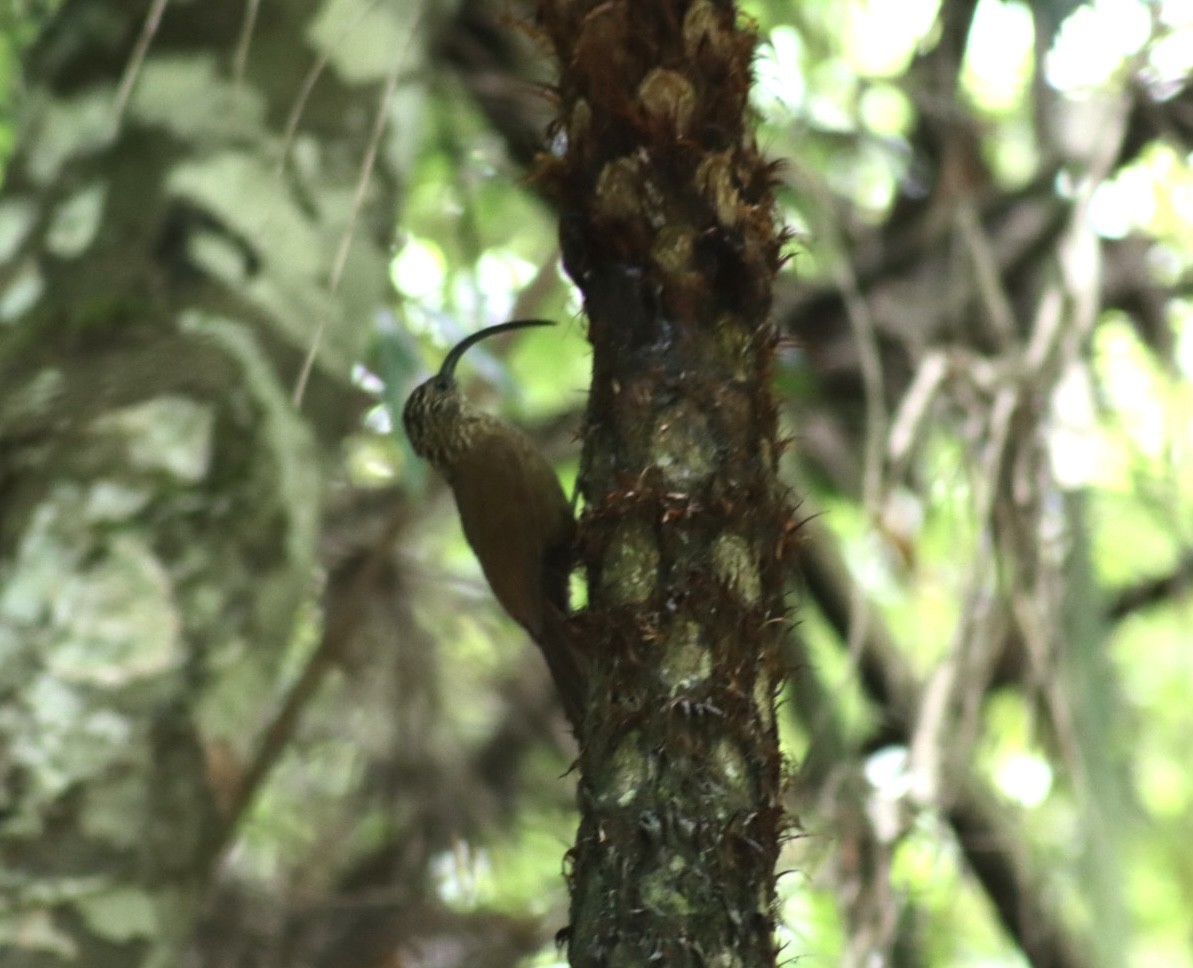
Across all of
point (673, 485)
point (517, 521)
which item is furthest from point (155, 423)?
point (673, 485)

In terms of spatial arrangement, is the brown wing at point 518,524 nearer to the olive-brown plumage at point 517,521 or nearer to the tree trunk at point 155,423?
the olive-brown plumage at point 517,521

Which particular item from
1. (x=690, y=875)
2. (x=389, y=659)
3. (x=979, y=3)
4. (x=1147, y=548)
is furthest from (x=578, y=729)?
(x=1147, y=548)

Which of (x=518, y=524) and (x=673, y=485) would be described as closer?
(x=673, y=485)

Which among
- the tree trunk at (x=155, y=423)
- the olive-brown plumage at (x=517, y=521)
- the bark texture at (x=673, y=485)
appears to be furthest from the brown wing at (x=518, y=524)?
the bark texture at (x=673, y=485)

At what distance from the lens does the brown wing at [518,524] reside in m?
2.25

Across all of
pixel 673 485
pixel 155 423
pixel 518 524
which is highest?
pixel 155 423

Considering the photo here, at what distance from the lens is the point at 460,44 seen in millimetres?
4215

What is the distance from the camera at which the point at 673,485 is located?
1.21 m

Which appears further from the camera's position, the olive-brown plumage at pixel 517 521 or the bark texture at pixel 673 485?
the olive-brown plumage at pixel 517 521

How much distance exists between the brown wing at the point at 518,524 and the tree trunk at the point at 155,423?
0.99 feet

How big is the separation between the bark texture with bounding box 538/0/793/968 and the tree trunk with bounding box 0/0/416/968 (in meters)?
0.68

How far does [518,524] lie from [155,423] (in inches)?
22.5

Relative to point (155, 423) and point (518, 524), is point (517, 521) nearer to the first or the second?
point (518, 524)

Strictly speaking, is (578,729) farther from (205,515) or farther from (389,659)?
(389,659)
